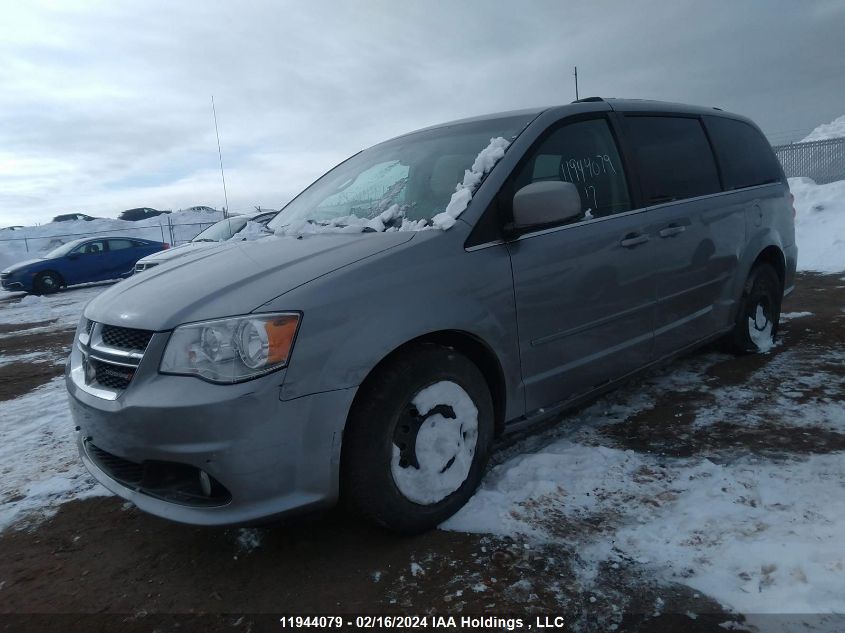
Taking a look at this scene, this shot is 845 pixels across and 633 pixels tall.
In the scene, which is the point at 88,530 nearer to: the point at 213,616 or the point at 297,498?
the point at 213,616

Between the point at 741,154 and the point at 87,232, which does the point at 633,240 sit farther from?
the point at 87,232

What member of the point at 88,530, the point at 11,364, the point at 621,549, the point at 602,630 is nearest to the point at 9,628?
the point at 88,530

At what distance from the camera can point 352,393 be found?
2047mm

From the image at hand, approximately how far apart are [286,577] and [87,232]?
1399 inches

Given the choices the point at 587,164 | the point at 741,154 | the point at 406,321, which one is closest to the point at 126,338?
the point at 406,321

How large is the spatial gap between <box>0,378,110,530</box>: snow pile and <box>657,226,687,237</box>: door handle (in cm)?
334

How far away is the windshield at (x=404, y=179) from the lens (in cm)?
279

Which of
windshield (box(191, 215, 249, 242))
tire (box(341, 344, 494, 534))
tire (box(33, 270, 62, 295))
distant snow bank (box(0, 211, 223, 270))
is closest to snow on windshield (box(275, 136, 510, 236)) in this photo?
tire (box(341, 344, 494, 534))

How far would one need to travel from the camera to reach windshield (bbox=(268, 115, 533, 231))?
9.14 feet

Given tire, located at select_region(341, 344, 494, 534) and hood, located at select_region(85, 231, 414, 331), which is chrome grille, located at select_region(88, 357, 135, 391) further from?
tire, located at select_region(341, 344, 494, 534)

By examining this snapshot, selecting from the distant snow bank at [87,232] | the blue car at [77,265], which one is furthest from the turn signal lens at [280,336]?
the distant snow bank at [87,232]

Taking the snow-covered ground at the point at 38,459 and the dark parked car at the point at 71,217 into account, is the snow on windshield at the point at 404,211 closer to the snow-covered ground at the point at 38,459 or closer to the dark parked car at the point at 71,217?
the snow-covered ground at the point at 38,459

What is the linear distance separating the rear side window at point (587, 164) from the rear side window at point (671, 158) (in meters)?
0.20

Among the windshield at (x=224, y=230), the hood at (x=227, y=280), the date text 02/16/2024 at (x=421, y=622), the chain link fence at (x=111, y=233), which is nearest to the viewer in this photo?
the date text 02/16/2024 at (x=421, y=622)
